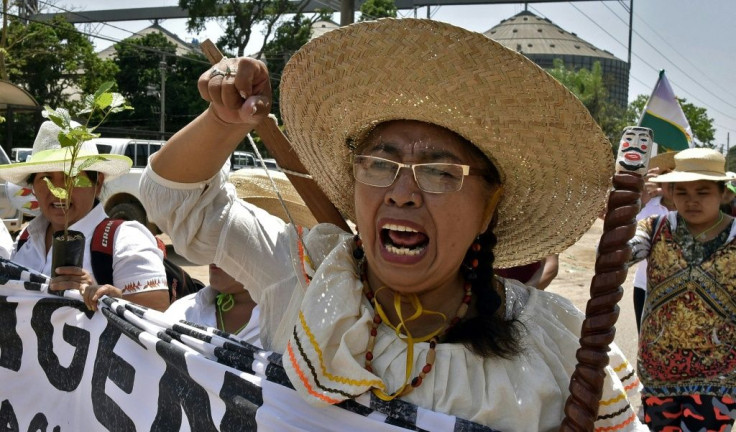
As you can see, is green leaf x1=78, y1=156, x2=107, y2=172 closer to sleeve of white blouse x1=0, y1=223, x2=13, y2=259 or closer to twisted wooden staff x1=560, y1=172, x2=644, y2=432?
sleeve of white blouse x1=0, y1=223, x2=13, y2=259

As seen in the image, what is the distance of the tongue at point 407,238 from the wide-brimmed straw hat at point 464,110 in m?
0.28

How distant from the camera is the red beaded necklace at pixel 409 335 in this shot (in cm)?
167

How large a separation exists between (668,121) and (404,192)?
408 cm

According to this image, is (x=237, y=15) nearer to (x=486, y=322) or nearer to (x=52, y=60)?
(x=52, y=60)

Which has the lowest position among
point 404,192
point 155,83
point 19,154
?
point 19,154

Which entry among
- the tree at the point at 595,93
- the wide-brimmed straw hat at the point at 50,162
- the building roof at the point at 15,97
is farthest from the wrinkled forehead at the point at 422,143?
the tree at the point at 595,93

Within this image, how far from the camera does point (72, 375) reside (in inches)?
99.8

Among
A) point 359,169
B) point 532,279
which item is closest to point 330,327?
point 359,169

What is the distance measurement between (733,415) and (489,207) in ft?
9.64

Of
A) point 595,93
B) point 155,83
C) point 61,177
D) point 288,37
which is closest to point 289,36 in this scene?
point 288,37

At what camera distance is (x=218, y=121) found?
189cm

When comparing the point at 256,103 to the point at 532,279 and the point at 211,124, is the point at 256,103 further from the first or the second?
the point at 532,279

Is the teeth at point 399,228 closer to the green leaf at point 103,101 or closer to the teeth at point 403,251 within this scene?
the teeth at point 403,251

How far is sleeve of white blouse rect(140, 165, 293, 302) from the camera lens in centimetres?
201
